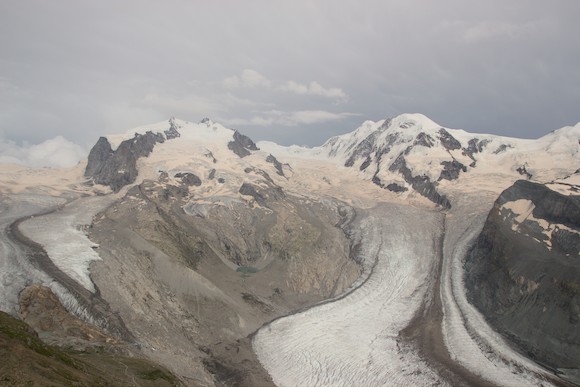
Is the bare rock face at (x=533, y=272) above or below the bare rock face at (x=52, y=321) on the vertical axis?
above

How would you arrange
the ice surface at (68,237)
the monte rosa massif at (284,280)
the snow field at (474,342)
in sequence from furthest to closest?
the ice surface at (68,237), the snow field at (474,342), the monte rosa massif at (284,280)

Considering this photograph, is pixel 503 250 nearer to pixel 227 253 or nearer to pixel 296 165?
pixel 227 253

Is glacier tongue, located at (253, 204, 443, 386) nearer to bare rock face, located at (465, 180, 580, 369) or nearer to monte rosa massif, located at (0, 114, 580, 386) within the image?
monte rosa massif, located at (0, 114, 580, 386)

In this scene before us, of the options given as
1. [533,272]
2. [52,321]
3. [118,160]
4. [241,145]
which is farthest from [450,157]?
[52,321]

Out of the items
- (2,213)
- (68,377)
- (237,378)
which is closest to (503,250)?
(237,378)

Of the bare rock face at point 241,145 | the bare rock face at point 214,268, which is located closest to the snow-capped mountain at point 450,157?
the bare rock face at point 214,268

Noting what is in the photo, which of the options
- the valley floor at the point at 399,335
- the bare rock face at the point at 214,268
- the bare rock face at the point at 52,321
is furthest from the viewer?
the bare rock face at the point at 214,268

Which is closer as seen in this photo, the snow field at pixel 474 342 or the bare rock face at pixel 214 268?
the snow field at pixel 474 342

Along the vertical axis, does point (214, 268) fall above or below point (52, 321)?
below

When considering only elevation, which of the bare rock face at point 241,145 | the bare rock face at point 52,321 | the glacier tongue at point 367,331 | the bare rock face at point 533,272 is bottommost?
the glacier tongue at point 367,331

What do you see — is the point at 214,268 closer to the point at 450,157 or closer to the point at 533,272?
the point at 533,272

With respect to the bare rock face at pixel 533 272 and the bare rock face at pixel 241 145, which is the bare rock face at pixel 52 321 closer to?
the bare rock face at pixel 533 272
